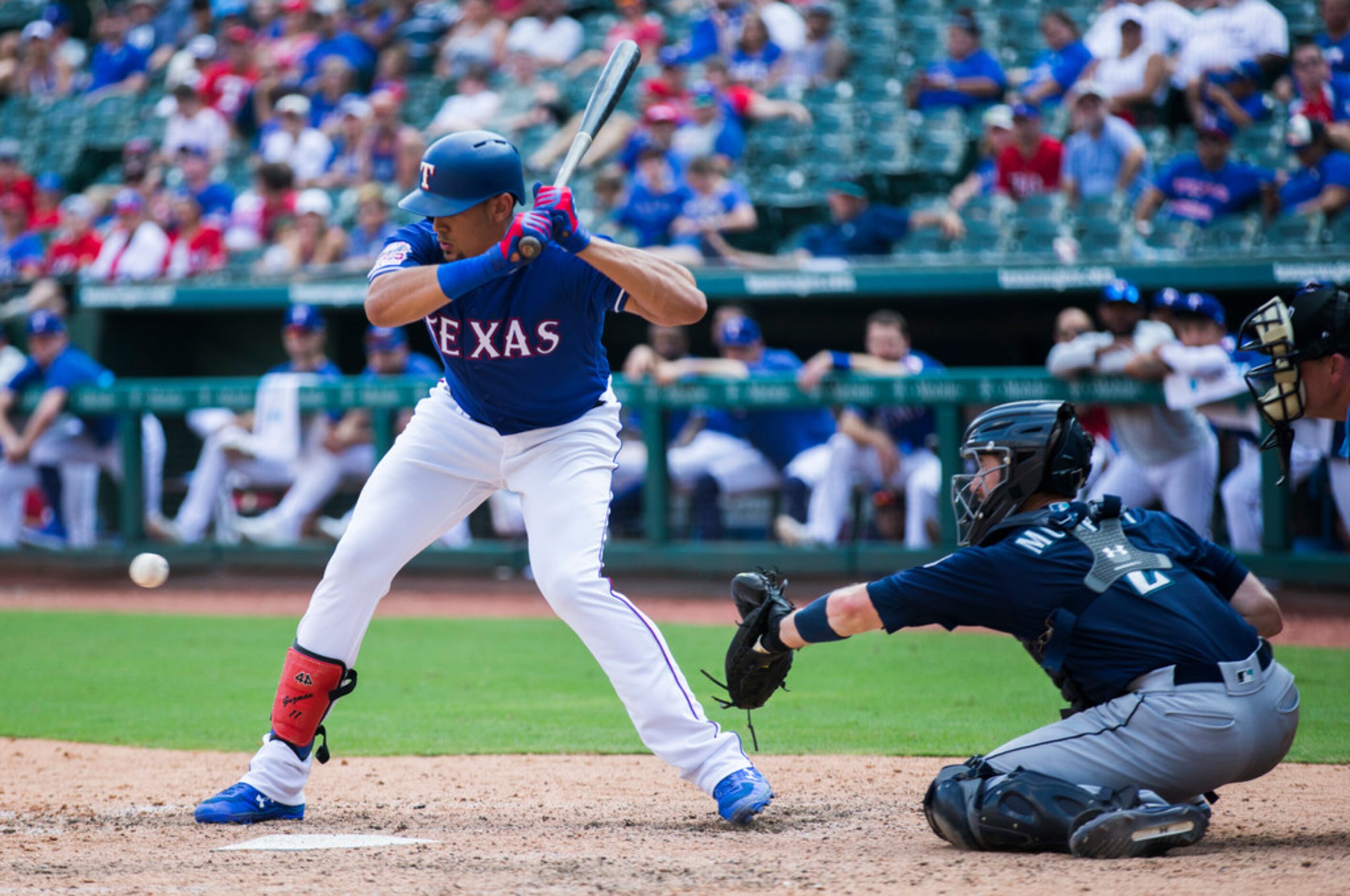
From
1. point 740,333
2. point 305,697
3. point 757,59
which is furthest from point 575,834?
point 757,59

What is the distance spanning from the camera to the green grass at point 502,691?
15.2 ft

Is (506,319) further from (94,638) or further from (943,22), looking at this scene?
(943,22)

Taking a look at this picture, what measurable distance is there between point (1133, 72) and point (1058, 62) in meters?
0.54

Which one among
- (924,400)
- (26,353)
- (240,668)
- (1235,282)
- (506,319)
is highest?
(506,319)

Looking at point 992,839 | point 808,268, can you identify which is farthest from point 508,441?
point 808,268

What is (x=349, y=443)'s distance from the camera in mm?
9062

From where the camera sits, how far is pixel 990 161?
9.41 metres

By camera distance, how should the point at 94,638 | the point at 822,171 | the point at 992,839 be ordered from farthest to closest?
the point at 822,171 → the point at 94,638 → the point at 992,839

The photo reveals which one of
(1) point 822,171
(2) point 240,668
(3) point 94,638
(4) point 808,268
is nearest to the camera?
(2) point 240,668

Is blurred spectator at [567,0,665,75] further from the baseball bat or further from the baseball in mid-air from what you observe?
the baseball bat

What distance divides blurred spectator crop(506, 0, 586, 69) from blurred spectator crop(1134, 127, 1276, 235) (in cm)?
531

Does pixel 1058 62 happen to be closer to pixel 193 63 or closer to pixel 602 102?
pixel 602 102

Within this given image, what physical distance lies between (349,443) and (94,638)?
2276mm

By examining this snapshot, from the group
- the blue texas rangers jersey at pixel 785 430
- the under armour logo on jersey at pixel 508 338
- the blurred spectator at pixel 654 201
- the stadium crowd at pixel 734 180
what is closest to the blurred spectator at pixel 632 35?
the stadium crowd at pixel 734 180
